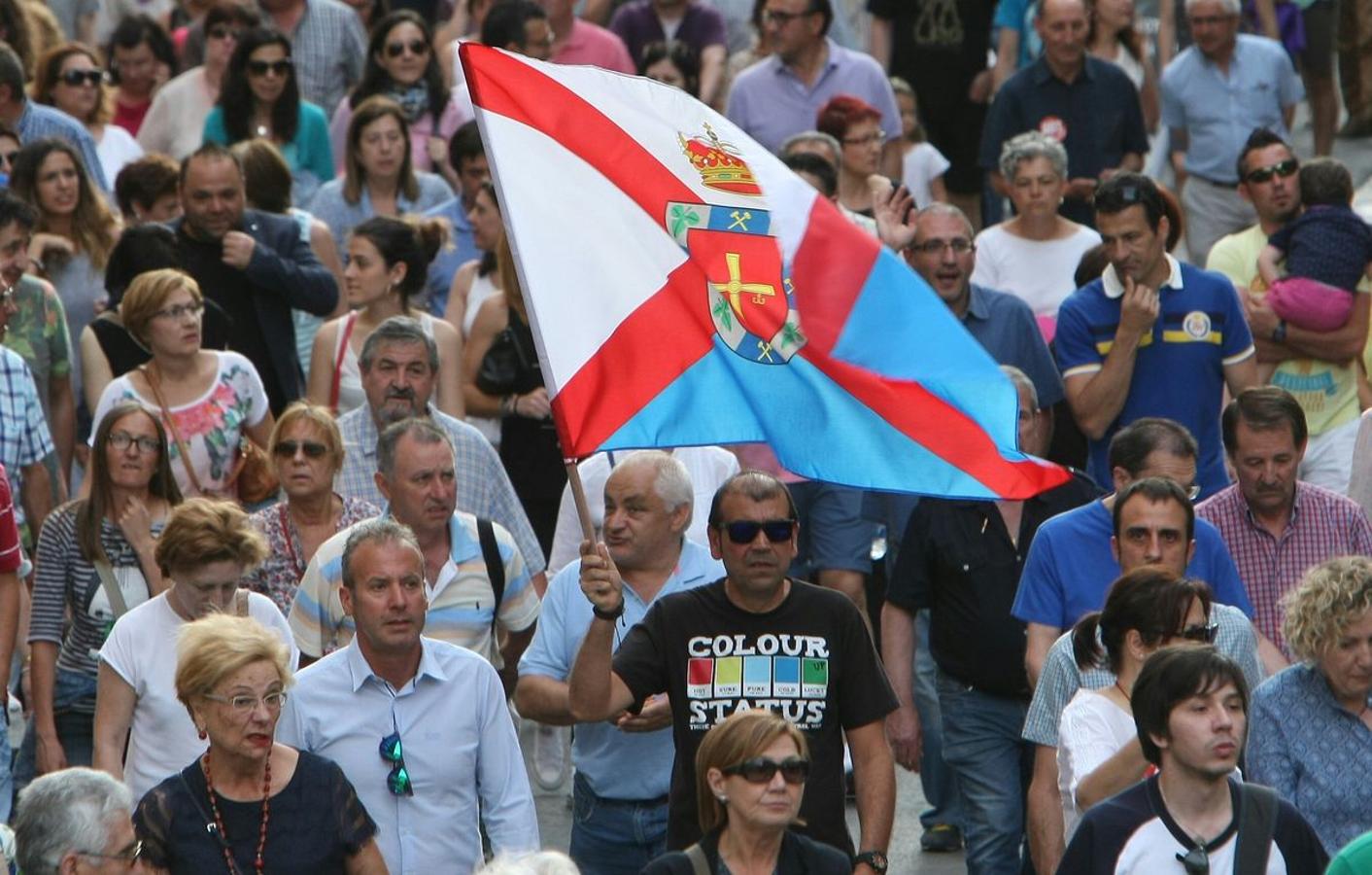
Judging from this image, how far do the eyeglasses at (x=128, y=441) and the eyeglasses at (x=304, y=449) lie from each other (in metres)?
0.51

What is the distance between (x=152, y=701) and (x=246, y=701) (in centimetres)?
115

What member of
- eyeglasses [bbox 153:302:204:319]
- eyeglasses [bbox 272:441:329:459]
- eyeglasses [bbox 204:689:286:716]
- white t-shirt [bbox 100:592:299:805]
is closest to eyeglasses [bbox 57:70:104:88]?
eyeglasses [bbox 153:302:204:319]

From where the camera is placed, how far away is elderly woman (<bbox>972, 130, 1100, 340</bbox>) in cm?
1249

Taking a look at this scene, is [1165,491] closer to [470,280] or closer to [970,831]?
[970,831]

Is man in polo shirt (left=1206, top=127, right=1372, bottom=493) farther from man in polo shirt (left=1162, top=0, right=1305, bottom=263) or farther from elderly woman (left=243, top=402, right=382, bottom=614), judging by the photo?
elderly woman (left=243, top=402, right=382, bottom=614)

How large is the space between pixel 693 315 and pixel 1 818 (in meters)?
3.09

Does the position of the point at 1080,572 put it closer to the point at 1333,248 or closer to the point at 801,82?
the point at 1333,248

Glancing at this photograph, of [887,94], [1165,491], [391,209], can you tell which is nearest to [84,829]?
[1165,491]

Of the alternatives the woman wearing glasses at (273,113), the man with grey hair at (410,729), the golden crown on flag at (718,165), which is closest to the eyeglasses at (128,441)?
the man with grey hair at (410,729)

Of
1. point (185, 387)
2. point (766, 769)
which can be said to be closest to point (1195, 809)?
point (766, 769)

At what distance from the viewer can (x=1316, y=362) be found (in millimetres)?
11523

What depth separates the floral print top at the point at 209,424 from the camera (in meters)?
10.5

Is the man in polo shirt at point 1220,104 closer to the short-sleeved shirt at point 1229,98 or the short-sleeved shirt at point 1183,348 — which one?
the short-sleeved shirt at point 1229,98

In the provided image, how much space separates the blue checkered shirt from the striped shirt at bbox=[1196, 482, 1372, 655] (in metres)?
2.57
